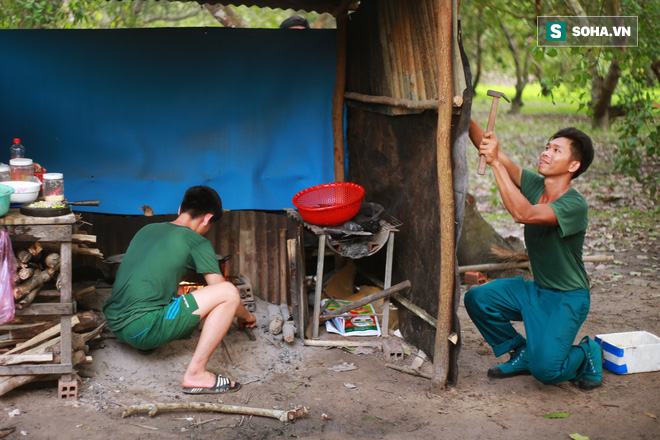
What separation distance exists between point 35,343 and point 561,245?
11.2 ft

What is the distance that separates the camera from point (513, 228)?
8.97 m

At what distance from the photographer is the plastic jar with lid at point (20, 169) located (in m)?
4.07

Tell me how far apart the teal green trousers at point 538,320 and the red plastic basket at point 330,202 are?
1076 millimetres

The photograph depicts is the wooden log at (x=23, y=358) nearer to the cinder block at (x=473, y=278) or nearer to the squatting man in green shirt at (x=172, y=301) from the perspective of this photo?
the squatting man in green shirt at (x=172, y=301)

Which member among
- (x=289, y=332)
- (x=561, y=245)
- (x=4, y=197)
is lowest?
(x=289, y=332)

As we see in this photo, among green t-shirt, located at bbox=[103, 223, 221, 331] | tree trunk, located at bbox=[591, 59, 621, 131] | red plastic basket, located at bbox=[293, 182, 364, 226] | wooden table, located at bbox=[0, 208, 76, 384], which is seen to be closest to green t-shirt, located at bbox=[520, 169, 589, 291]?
red plastic basket, located at bbox=[293, 182, 364, 226]

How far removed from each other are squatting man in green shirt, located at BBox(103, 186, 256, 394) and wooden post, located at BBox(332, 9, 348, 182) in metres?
1.99

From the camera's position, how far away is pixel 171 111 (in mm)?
5438

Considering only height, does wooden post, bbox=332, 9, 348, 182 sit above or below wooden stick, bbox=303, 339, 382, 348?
above

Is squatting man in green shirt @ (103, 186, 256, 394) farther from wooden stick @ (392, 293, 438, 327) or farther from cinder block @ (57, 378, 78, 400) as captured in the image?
wooden stick @ (392, 293, 438, 327)

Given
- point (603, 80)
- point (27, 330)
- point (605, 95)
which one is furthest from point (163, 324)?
point (605, 95)

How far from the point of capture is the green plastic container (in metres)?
3.60

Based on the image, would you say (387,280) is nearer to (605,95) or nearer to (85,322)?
(85,322)

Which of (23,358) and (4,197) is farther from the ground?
(4,197)
